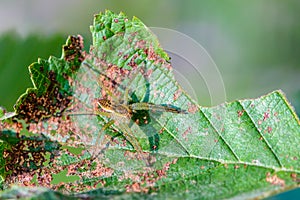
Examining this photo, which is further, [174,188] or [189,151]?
[189,151]

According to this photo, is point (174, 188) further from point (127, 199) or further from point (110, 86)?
point (110, 86)

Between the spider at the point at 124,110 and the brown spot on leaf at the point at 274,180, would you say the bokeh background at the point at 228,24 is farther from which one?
the brown spot on leaf at the point at 274,180

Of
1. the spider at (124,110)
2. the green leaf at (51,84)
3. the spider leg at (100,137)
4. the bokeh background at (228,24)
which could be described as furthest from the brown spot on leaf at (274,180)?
the bokeh background at (228,24)

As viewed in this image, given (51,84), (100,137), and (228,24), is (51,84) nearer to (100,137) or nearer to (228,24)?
(100,137)

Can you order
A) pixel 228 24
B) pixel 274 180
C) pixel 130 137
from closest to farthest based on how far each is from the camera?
pixel 274 180
pixel 130 137
pixel 228 24

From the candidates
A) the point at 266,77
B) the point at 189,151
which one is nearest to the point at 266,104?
the point at 189,151

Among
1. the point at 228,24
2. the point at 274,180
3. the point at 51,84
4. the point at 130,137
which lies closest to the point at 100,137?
the point at 130,137
